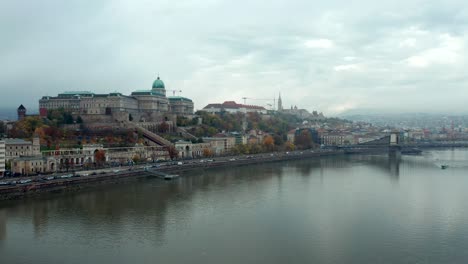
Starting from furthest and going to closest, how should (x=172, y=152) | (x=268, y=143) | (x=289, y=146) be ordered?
(x=289, y=146)
(x=268, y=143)
(x=172, y=152)

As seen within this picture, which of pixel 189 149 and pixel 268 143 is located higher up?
pixel 268 143

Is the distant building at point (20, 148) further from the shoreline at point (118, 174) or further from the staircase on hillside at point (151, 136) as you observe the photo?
the staircase on hillside at point (151, 136)

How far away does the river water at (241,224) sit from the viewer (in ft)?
26.8

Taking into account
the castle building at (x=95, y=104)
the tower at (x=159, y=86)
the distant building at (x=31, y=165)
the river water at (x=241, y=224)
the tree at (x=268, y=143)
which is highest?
the tower at (x=159, y=86)

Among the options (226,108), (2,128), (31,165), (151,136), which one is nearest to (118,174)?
(31,165)

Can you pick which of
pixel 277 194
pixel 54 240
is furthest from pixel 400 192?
pixel 54 240

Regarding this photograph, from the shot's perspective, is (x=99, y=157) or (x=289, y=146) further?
(x=289, y=146)

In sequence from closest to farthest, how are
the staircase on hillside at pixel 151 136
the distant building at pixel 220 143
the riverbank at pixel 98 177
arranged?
the riverbank at pixel 98 177 → the staircase on hillside at pixel 151 136 → the distant building at pixel 220 143

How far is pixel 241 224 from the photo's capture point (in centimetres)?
1021

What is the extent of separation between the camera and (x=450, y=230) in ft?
31.9

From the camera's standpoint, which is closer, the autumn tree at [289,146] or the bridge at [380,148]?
the autumn tree at [289,146]

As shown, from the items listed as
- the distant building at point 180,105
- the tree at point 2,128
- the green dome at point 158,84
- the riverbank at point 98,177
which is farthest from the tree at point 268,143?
the tree at point 2,128

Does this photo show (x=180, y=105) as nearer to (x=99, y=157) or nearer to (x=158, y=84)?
(x=158, y=84)

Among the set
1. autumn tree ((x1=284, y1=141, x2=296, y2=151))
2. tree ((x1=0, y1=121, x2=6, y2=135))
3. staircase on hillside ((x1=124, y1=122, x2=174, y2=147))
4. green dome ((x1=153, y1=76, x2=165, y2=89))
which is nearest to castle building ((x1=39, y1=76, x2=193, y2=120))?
staircase on hillside ((x1=124, y1=122, x2=174, y2=147))
